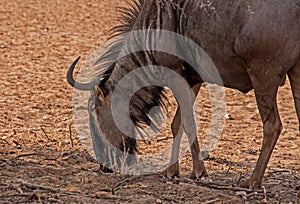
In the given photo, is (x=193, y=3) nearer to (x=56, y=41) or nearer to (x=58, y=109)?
(x=58, y=109)

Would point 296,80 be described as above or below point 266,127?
above

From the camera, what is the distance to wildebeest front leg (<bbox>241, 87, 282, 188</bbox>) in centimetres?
617

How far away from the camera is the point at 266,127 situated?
20.6 ft

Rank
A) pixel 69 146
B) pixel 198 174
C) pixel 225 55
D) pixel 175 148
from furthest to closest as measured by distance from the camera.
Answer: pixel 69 146
pixel 175 148
pixel 198 174
pixel 225 55

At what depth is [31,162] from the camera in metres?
6.91

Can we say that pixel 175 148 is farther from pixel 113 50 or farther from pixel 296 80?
pixel 296 80

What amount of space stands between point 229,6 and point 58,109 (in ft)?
12.5

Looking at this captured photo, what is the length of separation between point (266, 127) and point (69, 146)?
8.25 ft

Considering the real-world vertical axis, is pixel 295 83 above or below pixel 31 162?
above

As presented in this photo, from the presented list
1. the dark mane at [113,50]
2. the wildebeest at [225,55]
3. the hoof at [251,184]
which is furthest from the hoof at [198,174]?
the dark mane at [113,50]

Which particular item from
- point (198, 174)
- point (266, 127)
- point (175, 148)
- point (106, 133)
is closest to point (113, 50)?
point (106, 133)

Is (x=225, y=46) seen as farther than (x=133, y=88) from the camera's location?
No

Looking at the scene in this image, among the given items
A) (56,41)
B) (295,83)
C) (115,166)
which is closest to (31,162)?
(115,166)

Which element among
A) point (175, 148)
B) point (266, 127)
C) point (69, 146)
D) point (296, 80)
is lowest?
point (69, 146)
